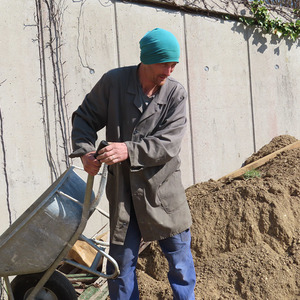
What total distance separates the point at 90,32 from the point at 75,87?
0.57 m

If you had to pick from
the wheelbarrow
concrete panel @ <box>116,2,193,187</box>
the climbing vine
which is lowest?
the wheelbarrow

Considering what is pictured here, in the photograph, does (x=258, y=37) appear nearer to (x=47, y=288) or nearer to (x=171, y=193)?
(x=171, y=193)

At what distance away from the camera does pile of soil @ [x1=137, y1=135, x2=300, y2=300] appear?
372cm

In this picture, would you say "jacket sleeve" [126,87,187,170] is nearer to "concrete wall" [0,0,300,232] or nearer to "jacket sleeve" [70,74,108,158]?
"jacket sleeve" [70,74,108,158]

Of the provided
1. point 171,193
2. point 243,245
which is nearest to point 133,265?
point 171,193

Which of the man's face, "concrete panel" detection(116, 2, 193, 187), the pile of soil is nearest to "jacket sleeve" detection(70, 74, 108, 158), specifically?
the man's face

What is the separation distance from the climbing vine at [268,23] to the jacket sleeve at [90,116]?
3705mm

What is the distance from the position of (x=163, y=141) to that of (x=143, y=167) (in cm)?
18

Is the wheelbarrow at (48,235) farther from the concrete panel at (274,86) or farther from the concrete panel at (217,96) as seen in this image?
the concrete panel at (274,86)

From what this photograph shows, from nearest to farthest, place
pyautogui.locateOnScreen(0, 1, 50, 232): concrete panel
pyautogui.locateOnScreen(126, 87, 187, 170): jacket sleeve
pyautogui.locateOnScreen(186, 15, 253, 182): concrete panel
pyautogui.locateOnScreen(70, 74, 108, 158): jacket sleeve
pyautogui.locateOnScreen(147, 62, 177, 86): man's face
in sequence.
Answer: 1. pyautogui.locateOnScreen(126, 87, 187, 170): jacket sleeve
2. pyautogui.locateOnScreen(147, 62, 177, 86): man's face
3. pyautogui.locateOnScreen(70, 74, 108, 158): jacket sleeve
4. pyautogui.locateOnScreen(0, 1, 50, 232): concrete panel
5. pyautogui.locateOnScreen(186, 15, 253, 182): concrete panel

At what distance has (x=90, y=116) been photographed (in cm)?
289

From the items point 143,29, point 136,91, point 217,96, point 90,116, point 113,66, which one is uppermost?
point 143,29

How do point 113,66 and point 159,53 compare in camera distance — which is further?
point 113,66

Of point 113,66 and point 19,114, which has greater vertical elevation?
point 113,66
